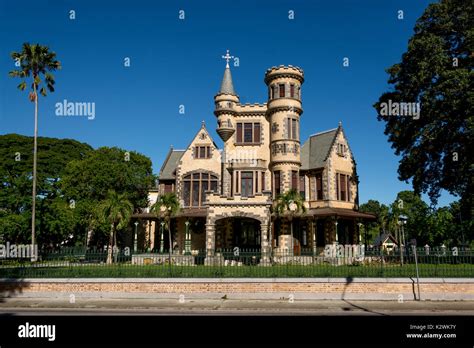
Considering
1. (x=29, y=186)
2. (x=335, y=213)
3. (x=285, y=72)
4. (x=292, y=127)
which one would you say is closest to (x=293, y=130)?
(x=292, y=127)

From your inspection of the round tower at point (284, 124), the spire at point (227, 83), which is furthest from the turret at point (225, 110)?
the round tower at point (284, 124)

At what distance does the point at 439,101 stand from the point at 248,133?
16987 millimetres

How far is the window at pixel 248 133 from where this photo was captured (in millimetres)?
36188

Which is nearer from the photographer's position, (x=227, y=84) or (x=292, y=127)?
(x=292, y=127)

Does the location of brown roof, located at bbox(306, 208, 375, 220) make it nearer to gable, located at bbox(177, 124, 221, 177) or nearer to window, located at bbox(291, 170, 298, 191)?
window, located at bbox(291, 170, 298, 191)

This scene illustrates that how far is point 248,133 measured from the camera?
36.5m

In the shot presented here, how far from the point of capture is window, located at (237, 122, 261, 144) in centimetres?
3619

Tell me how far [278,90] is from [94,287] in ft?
81.0

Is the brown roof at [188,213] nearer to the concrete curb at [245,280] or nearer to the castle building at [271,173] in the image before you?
the castle building at [271,173]

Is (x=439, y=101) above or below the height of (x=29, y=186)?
above

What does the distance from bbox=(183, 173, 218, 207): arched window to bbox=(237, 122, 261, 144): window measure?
185 inches

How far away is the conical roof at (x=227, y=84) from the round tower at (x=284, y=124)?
13.5ft

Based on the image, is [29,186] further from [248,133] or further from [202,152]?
[248,133]

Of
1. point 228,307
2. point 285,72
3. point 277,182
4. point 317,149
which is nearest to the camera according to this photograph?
point 228,307
